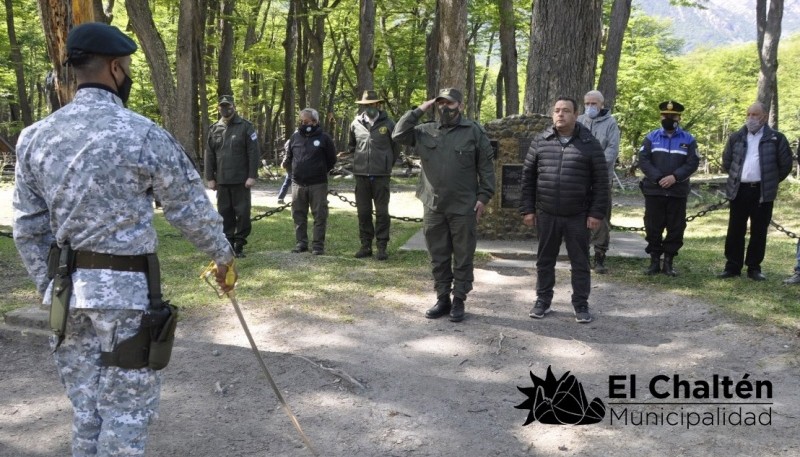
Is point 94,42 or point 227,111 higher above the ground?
point 94,42

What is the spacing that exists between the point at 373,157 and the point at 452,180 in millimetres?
2814

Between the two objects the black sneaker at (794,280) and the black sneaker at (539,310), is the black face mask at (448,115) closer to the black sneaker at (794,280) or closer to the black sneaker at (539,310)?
the black sneaker at (539,310)

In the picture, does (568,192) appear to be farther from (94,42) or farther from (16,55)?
(16,55)

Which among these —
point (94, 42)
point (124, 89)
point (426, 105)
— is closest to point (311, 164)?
point (426, 105)

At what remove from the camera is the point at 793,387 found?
4641 millimetres

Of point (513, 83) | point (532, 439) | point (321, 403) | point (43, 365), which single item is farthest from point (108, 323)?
point (513, 83)

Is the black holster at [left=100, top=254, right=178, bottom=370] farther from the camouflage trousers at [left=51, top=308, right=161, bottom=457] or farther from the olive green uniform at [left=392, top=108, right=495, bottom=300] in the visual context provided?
the olive green uniform at [left=392, top=108, right=495, bottom=300]

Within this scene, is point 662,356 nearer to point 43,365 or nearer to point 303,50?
point 43,365

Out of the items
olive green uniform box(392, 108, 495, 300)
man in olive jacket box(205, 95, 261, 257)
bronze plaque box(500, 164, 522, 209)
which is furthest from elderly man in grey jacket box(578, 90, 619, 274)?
man in olive jacket box(205, 95, 261, 257)

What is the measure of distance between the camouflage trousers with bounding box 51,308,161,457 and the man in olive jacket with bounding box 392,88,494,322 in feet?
12.1

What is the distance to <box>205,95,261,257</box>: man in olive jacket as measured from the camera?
29.0 feet

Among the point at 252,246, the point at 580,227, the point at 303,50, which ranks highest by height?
the point at 303,50

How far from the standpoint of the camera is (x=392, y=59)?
31.6 metres

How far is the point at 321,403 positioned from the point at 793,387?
3233 millimetres
